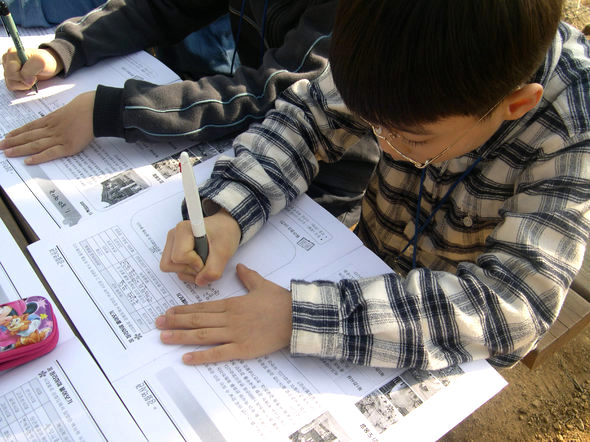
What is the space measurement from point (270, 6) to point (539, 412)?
4.00 ft

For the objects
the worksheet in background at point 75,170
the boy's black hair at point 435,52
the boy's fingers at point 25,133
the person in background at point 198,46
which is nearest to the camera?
the boy's black hair at point 435,52

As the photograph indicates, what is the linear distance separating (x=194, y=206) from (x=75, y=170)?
14.1 inches

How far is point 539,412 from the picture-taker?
1.37 m

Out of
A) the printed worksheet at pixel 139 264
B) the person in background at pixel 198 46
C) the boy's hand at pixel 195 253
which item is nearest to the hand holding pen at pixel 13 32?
the person in background at pixel 198 46

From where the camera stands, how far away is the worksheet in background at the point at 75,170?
32.3 inches

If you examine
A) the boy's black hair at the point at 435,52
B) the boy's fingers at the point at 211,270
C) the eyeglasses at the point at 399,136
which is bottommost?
the boy's fingers at the point at 211,270

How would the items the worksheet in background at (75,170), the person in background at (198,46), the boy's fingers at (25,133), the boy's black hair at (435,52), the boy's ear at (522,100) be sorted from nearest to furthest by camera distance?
the boy's black hair at (435,52) → the boy's ear at (522,100) → the worksheet in background at (75,170) → the boy's fingers at (25,133) → the person in background at (198,46)

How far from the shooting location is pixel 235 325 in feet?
2.18

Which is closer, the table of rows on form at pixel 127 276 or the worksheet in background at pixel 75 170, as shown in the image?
the table of rows on form at pixel 127 276

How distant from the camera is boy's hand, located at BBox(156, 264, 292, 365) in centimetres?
65

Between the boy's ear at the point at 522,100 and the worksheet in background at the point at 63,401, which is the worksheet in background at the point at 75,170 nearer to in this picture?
the worksheet in background at the point at 63,401

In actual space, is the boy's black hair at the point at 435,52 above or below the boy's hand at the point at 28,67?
above

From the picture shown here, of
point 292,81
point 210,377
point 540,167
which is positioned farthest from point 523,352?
point 292,81

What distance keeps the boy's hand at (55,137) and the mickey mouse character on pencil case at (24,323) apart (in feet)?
1.08
